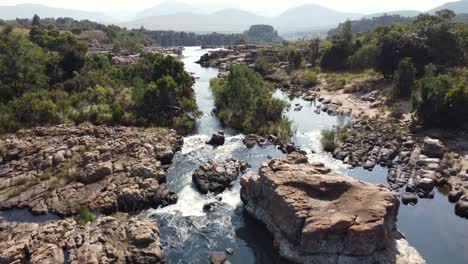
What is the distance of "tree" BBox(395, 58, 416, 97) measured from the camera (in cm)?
6781

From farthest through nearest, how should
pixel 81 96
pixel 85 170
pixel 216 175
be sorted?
pixel 81 96 < pixel 216 175 < pixel 85 170

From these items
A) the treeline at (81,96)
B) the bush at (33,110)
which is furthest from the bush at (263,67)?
the bush at (33,110)

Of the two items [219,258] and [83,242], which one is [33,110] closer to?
[83,242]

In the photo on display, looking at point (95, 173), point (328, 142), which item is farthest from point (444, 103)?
point (95, 173)

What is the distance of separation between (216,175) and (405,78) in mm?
→ 44733

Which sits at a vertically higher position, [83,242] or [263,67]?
[263,67]

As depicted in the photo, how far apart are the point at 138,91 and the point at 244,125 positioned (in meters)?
18.2

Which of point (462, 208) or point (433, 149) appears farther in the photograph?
point (433, 149)

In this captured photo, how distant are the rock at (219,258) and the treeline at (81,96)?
103ft

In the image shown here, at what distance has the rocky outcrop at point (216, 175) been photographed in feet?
131

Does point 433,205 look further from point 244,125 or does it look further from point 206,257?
point 244,125

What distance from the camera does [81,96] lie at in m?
64.0

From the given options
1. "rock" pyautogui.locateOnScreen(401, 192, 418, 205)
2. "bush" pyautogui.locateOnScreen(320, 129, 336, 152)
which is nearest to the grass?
"bush" pyautogui.locateOnScreen(320, 129, 336, 152)

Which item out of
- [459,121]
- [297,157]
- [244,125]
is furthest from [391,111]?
[297,157]
